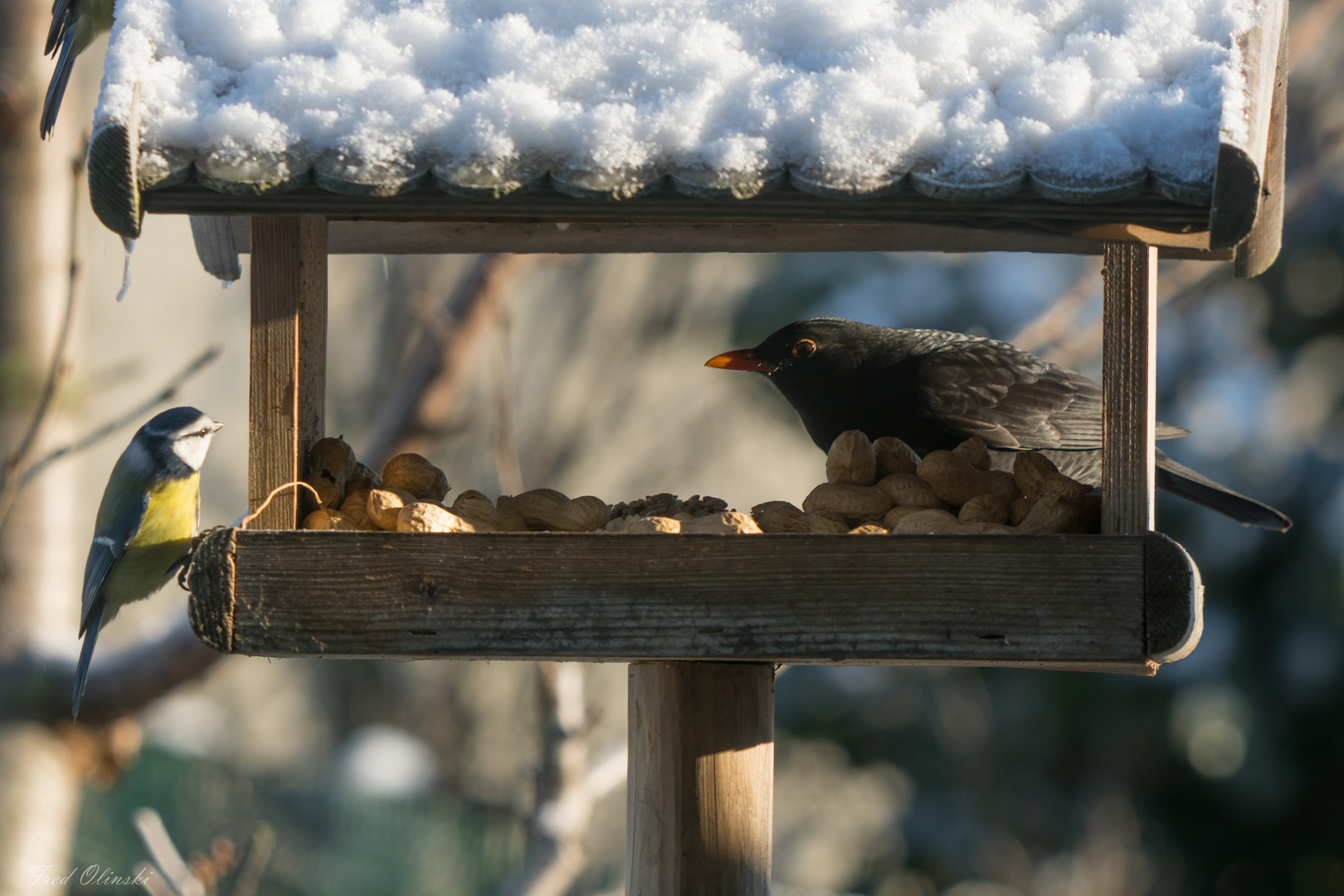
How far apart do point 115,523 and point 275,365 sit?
1.89 feet

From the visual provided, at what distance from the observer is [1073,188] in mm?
1011

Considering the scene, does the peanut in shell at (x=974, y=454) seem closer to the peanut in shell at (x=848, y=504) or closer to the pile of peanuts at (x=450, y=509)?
the peanut in shell at (x=848, y=504)

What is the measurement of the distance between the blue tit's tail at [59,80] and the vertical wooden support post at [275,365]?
0.81 meters

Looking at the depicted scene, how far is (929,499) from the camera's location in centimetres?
133

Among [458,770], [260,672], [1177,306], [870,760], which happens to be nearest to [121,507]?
[1177,306]

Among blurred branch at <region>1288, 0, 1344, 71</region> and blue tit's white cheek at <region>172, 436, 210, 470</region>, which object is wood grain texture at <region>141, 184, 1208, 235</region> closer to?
blue tit's white cheek at <region>172, 436, 210, 470</region>

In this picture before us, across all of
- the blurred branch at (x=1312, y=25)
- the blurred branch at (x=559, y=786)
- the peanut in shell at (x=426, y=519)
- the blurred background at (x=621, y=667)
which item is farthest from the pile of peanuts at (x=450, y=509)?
the blurred branch at (x=1312, y=25)

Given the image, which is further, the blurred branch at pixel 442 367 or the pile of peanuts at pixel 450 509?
the blurred branch at pixel 442 367

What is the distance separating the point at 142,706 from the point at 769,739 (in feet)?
6.88

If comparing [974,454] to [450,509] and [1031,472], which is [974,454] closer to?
[1031,472]

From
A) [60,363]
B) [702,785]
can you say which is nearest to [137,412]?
[60,363]

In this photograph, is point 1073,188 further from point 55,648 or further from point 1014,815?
point 1014,815

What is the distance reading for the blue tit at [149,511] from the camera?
1579mm

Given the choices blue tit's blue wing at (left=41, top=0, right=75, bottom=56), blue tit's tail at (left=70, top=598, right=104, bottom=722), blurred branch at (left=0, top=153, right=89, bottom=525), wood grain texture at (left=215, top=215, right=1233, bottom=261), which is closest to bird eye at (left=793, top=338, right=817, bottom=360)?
wood grain texture at (left=215, top=215, right=1233, bottom=261)
